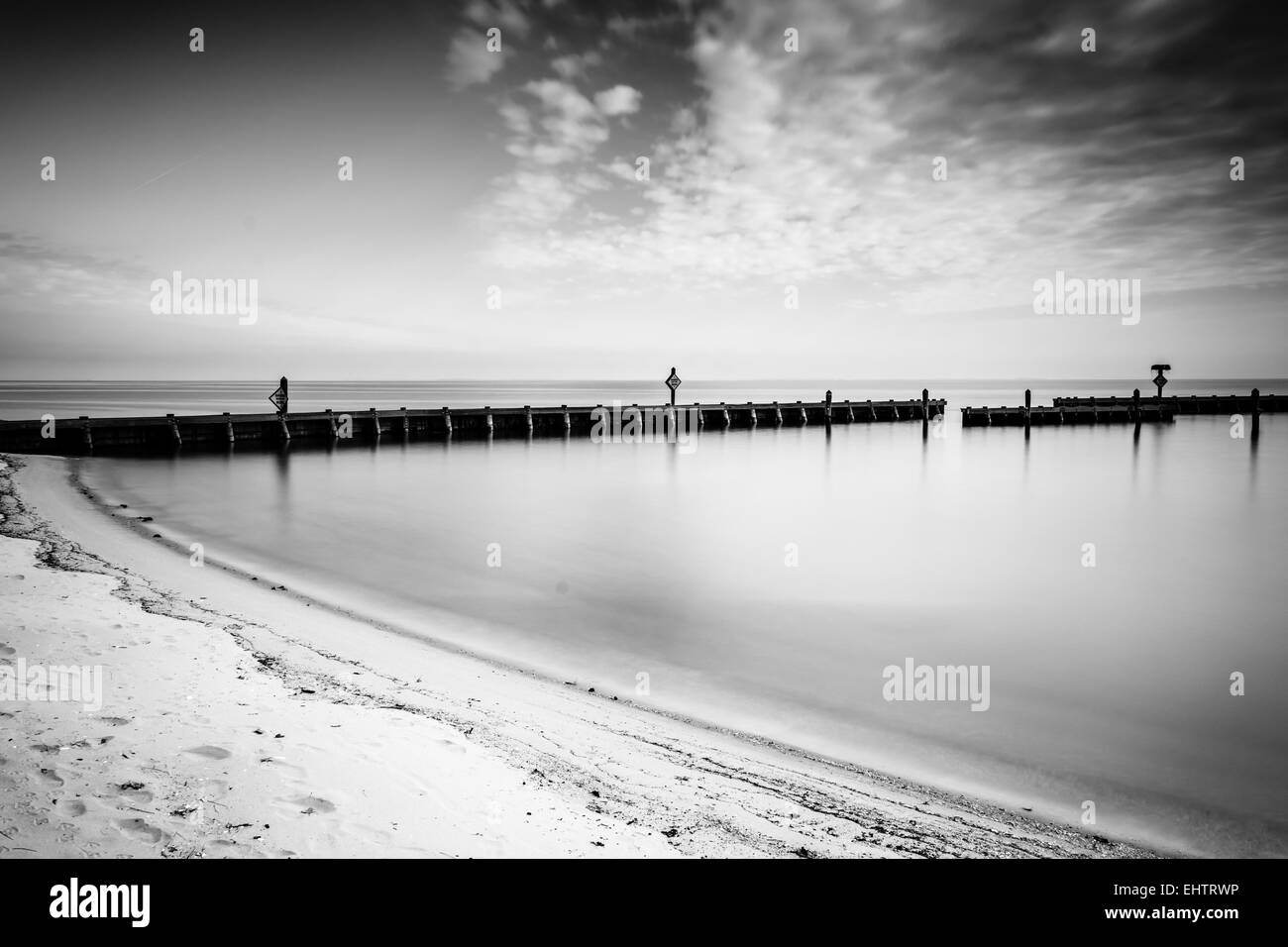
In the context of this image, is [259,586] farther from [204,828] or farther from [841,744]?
[841,744]

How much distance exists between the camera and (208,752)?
4.92 m

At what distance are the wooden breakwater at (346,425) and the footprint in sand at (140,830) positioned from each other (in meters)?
33.2

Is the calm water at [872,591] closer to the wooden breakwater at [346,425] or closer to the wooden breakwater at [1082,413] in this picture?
the wooden breakwater at [346,425]


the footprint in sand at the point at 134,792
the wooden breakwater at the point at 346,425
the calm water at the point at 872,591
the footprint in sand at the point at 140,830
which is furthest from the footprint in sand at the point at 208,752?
the wooden breakwater at the point at 346,425

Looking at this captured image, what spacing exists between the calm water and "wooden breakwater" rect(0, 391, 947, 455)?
16.5 ft

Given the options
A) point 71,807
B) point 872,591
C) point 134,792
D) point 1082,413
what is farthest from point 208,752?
point 1082,413

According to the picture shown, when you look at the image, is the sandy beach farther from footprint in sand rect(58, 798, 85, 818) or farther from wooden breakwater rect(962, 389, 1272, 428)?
wooden breakwater rect(962, 389, 1272, 428)

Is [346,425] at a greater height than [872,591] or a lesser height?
greater

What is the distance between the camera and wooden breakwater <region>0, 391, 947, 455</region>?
30.1 metres

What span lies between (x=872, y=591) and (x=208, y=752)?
1102 cm

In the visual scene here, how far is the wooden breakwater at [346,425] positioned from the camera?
30062 millimetres

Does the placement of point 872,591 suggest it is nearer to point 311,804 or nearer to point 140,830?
point 311,804
